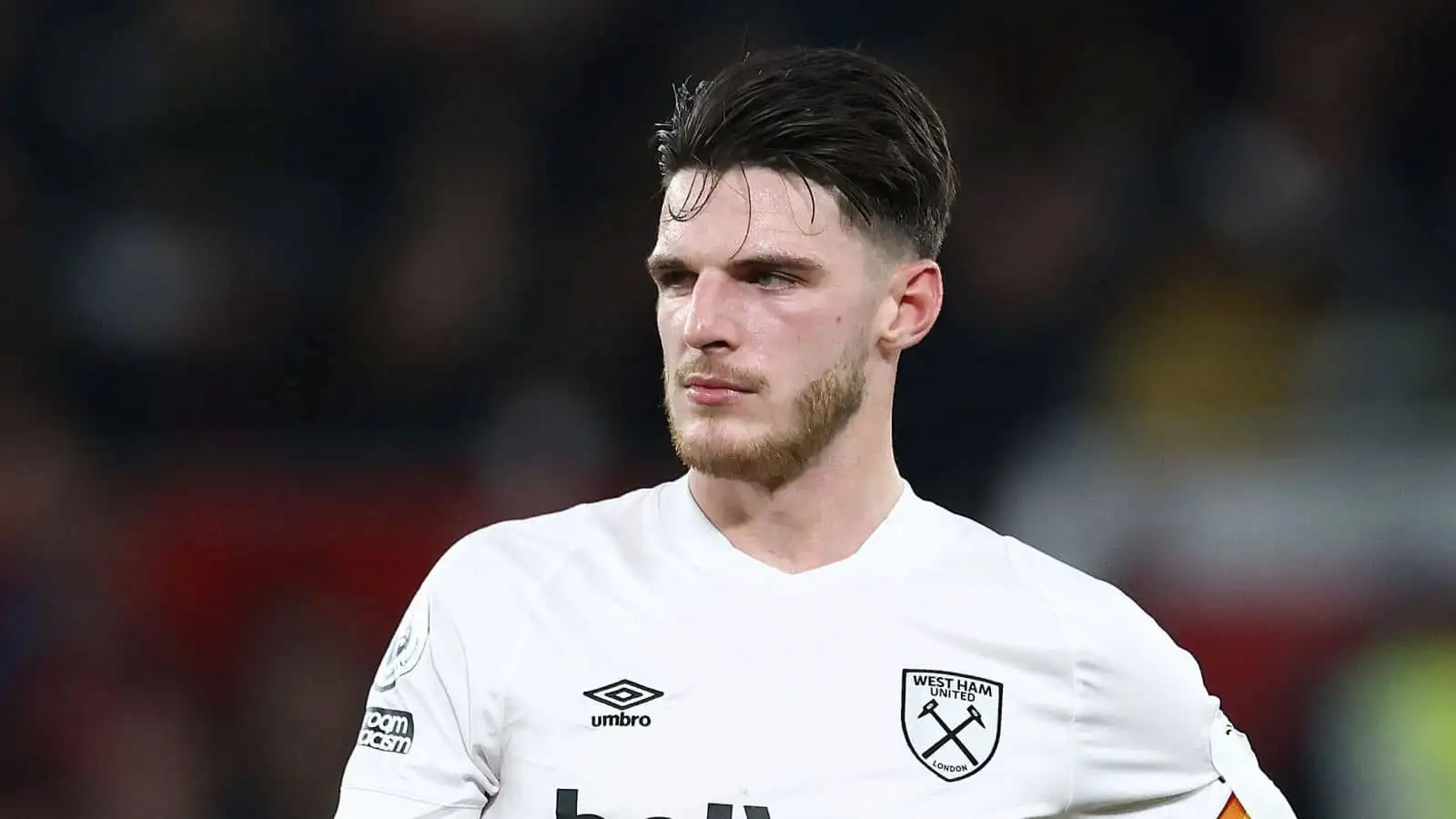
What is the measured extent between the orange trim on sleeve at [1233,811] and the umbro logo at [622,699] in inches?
40.1

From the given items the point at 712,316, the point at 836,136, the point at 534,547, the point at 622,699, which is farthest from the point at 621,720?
the point at 836,136

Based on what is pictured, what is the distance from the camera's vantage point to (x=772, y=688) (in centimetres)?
269

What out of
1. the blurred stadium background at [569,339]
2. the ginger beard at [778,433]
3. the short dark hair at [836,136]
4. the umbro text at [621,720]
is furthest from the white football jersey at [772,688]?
the blurred stadium background at [569,339]

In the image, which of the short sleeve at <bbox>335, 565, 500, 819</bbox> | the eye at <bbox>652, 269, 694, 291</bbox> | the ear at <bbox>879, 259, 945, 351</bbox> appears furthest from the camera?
the ear at <bbox>879, 259, 945, 351</bbox>

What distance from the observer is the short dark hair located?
9.12 ft

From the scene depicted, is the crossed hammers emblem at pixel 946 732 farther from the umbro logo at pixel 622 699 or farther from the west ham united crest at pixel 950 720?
the umbro logo at pixel 622 699

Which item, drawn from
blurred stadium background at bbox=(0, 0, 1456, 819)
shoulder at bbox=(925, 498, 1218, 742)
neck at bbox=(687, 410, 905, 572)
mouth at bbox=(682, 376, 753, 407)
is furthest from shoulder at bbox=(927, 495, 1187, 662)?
blurred stadium background at bbox=(0, 0, 1456, 819)

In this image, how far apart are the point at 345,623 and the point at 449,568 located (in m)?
2.25

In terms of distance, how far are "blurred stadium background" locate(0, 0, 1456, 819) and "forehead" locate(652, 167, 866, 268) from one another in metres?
2.29

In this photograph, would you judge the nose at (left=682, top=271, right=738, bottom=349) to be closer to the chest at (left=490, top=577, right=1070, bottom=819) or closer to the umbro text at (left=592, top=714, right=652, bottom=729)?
the chest at (left=490, top=577, right=1070, bottom=819)

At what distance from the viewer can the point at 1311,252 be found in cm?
544

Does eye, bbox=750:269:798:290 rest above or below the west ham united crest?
above

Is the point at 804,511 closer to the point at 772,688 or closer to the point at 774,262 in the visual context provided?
the point at 772,688

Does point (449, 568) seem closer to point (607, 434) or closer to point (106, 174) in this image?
point (607, 434)
